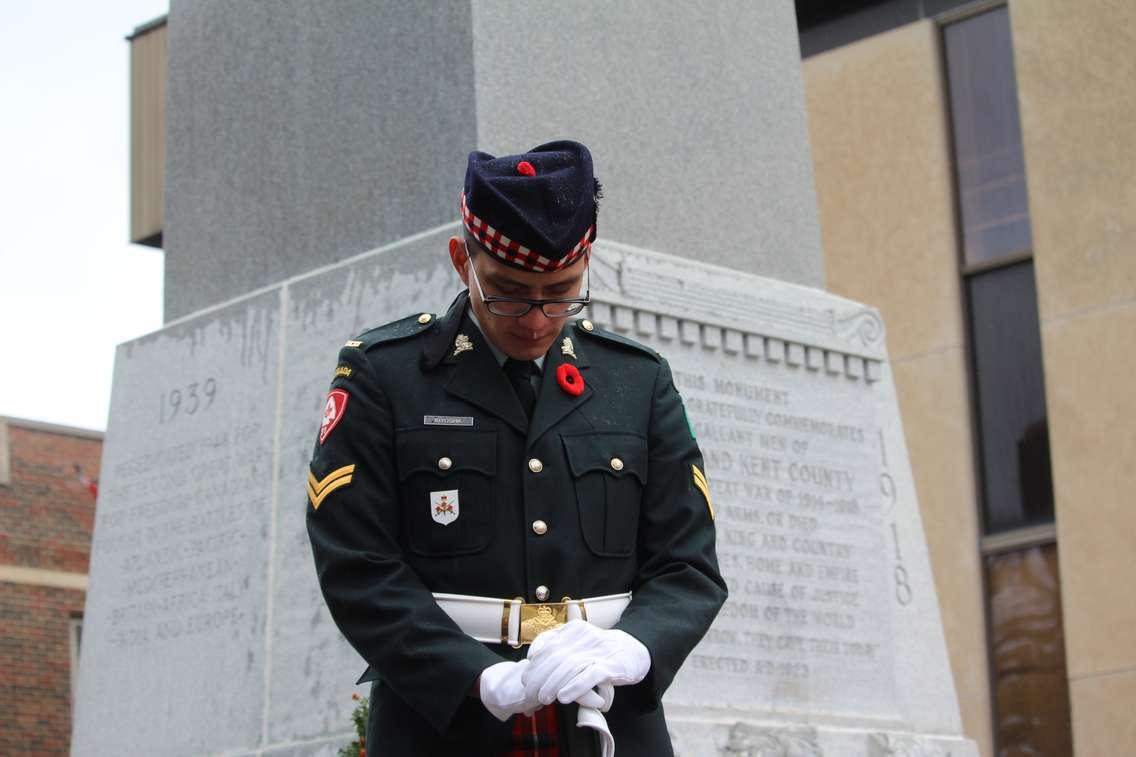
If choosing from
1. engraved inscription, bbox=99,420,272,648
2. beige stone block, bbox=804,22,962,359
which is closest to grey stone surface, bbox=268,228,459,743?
engraved inscription, bbox=99,420,272,648

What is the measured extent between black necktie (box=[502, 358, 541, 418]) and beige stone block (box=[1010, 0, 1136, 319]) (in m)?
12.0

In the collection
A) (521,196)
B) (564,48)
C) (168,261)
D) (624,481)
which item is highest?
(564,48)

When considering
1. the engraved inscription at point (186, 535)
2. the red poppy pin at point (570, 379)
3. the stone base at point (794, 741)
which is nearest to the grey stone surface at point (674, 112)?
the engraved inscription at point (186, 535)

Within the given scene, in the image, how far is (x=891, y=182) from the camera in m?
16.6

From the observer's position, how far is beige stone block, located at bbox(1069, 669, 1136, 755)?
14.2 meters

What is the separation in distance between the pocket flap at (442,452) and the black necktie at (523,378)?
0.13m

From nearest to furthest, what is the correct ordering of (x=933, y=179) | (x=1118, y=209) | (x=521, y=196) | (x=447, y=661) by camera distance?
(x=447, y=661) < (x=521, y=196) < (x=1118, y=209) < (x=933, y=179)

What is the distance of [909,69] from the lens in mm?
16516

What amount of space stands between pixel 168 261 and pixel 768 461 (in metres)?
→ 2.49

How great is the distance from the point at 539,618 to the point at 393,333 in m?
0.63

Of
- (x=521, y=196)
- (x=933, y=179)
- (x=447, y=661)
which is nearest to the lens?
(x=447, y=661)

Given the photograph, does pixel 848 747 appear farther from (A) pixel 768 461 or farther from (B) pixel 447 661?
(B) pixel 447 661

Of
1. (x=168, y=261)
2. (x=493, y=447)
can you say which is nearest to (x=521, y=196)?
(x=493, y=447)

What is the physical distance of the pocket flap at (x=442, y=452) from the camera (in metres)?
3.48
